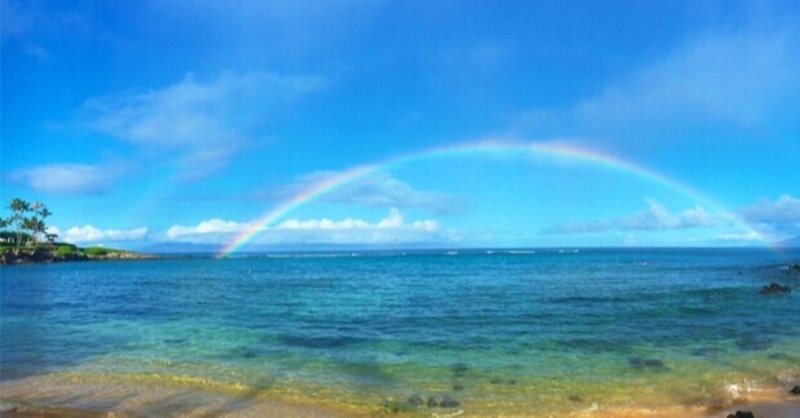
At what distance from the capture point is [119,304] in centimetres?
4231

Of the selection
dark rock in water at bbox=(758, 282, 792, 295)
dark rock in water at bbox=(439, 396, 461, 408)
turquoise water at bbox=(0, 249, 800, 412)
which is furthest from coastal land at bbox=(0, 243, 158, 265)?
dark rock in water at bbox=(758, 282, 792, 295)

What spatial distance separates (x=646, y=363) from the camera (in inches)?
756

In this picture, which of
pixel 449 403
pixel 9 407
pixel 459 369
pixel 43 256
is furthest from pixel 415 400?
pixel 43 256

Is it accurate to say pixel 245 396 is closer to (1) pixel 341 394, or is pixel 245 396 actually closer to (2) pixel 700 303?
(1) pixel 341 394

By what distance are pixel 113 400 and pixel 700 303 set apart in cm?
3666

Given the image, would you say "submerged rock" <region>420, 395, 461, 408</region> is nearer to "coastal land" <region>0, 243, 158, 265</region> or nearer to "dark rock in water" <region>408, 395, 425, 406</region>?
"dark rock in water" <region>408, 395, 425, 406</region>

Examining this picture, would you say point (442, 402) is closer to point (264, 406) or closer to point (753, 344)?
point (264, 406)

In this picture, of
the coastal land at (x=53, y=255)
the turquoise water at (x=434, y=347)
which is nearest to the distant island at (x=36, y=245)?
the coastal land at (x=53, y=255)

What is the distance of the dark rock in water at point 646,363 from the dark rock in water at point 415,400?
27.2 feet

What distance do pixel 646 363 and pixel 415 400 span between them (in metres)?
9.25

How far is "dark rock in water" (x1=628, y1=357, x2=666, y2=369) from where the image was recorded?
18681 mm

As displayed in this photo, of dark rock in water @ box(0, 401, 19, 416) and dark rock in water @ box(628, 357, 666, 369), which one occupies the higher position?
dark rock in water @ box(0, 401, 19, 416)

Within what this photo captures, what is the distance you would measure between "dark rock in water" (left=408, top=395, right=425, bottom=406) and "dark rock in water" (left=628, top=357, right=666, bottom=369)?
8.28 metres

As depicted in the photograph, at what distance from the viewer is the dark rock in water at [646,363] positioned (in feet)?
61.3
